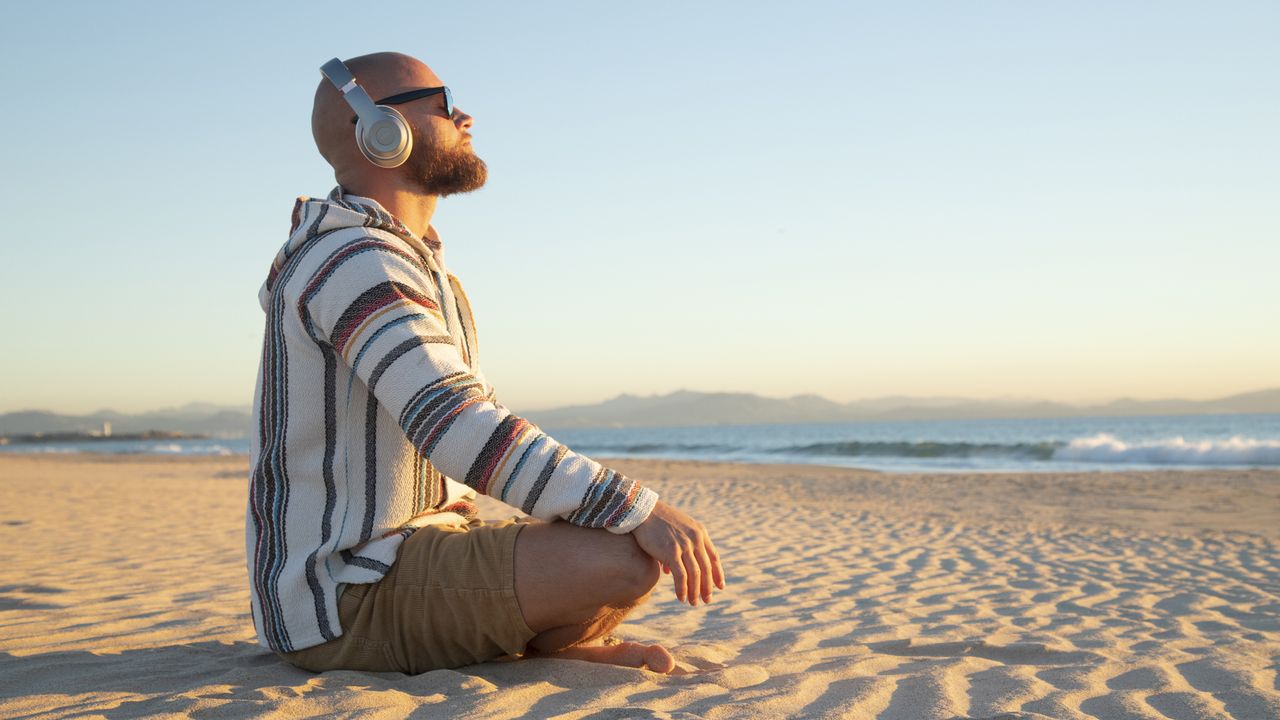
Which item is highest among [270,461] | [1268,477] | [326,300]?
[326,300]

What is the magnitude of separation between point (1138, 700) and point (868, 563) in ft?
11.2

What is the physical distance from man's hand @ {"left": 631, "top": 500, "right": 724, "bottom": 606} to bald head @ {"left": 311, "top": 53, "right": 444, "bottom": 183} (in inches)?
43.2

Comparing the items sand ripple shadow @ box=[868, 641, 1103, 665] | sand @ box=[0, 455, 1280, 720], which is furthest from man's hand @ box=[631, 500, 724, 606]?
sand ripple shadow @ box=[868, 641, 1103, 665]

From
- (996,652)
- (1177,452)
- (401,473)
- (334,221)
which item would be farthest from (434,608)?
(1177,452)

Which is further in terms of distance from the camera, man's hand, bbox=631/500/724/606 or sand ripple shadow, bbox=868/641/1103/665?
sand ripple shadow, bbox=868/641/1103/665

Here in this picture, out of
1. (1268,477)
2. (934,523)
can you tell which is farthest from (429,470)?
(1268,477)

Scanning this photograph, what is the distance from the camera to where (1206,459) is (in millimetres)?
20828

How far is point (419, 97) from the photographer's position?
2180mm

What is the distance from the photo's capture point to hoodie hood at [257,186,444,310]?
6.28 ft

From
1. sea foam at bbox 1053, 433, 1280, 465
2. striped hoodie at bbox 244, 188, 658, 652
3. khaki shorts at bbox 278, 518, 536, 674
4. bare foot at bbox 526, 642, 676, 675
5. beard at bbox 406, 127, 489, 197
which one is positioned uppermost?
beard at bbox 406, 127, 489, 197

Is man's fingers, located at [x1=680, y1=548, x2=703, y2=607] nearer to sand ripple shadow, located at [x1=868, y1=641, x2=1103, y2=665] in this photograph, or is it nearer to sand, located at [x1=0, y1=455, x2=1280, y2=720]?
sand, located at [x1=0, y1=455, x2=1280, y2=720]

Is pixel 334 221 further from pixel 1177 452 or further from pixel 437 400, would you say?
pixel 1177 452

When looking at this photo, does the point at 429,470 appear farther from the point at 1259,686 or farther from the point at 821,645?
the point at 1259,686

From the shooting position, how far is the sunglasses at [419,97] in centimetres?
215
